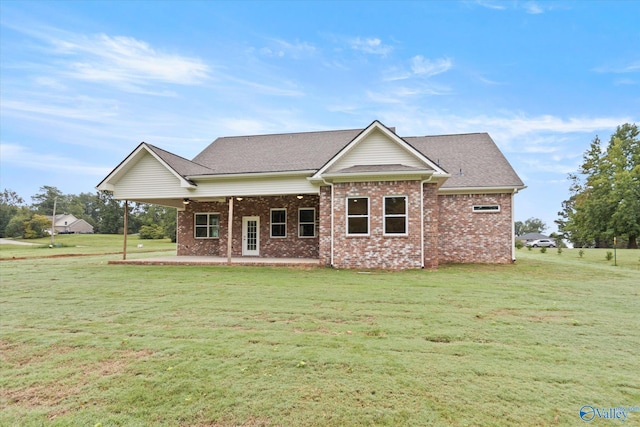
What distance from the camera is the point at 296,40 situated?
2161 cm

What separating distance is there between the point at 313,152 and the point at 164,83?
13.6 metres

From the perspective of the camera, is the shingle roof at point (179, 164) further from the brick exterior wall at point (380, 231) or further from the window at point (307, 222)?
the window at point (307, 222)

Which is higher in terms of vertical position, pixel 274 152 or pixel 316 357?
pixel 274 152

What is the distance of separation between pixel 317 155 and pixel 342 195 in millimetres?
3892

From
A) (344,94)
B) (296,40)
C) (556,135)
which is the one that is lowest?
(556,135)

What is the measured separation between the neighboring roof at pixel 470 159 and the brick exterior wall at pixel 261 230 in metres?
6.93

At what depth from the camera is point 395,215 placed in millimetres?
12289

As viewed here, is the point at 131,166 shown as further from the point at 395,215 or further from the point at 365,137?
the point at 395,215

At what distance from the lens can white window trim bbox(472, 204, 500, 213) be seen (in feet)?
47.9

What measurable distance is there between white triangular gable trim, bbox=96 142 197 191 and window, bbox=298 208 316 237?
17.2 feet

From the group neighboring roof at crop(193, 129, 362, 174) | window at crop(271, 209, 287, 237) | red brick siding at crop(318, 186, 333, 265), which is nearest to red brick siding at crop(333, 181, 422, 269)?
red brick siding at crop(318, 186, 333, 265)

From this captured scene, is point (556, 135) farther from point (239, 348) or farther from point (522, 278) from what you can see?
point (239, 348)

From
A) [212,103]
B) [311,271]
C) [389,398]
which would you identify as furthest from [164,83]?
[389,398]

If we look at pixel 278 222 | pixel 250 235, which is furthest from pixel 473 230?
pixel 250 235
